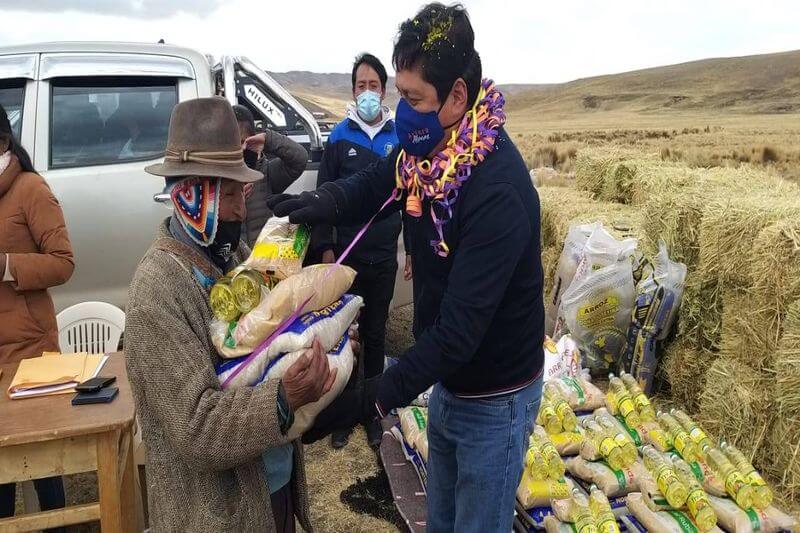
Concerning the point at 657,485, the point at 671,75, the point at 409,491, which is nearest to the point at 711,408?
the point at 657,485

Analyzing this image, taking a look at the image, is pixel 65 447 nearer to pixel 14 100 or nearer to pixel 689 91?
pixel 14 100

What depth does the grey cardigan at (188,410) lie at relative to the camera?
5.27 ft

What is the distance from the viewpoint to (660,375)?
4730 millimetres

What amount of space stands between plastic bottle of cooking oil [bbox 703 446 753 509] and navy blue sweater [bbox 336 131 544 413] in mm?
1542

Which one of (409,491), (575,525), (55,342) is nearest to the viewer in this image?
(575,525)

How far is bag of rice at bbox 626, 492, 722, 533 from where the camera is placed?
2795 millimetres

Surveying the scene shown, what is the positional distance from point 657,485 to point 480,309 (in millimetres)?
1865

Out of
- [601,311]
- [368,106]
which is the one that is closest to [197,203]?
[368,106]

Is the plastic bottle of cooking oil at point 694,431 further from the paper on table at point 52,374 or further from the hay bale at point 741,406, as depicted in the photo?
the paper on table at point 52,374

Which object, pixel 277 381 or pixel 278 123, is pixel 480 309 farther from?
pixel 278 123

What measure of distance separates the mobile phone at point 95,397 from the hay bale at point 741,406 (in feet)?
10.8

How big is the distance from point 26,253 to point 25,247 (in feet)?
0.13

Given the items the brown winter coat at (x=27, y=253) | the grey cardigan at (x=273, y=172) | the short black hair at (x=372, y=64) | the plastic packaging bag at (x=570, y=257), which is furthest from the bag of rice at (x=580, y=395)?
the brown winter coat at (x=27, y=253)

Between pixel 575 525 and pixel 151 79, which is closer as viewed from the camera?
pixel 575 525
